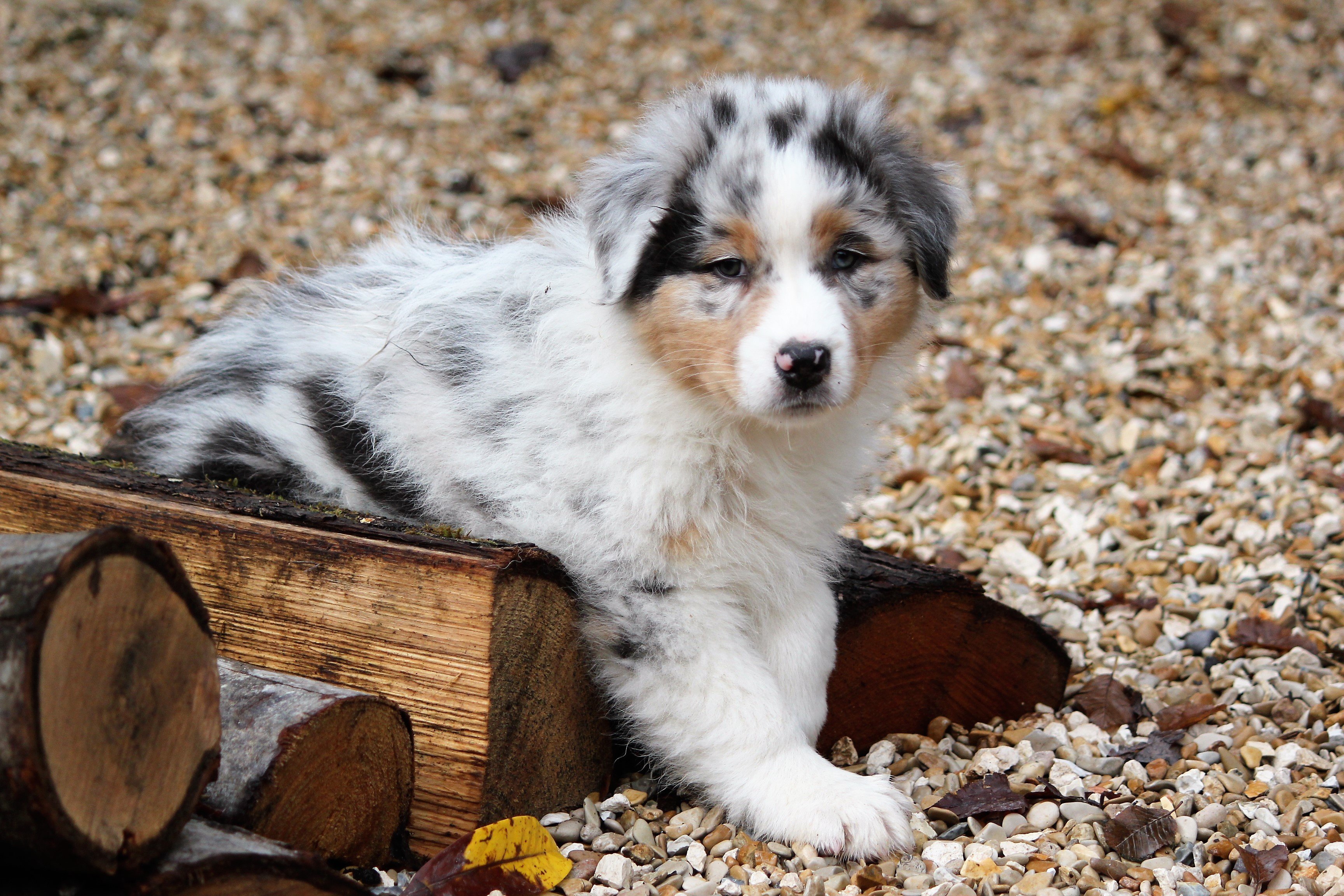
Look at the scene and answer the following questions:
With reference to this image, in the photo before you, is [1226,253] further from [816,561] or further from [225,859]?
[225,859]

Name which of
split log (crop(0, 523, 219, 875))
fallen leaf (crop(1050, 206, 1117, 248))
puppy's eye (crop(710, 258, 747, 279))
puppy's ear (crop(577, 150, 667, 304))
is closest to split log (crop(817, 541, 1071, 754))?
puppy's eye (crop(710, 258, 747, 279))

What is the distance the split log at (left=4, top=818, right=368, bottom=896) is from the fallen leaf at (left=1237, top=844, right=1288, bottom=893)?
1.84 meters

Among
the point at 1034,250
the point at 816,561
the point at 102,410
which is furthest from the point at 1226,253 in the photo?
the point at 102,410

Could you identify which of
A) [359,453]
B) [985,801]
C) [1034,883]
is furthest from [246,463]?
[1034,883]

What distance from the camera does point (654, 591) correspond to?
2.90 metres

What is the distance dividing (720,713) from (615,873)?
1.37 ft

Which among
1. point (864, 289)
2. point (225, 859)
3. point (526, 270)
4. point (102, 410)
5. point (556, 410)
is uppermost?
point (864, 289)

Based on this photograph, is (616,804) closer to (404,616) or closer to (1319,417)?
(404,616)

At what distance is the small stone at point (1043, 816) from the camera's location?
2.94m

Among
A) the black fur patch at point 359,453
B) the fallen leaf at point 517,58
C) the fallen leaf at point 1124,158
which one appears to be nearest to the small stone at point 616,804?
the black fur patch at point 359,453

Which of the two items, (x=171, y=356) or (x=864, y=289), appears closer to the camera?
(x=864, y=289)

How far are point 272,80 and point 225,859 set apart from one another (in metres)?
6.80

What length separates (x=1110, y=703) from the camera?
3.59 m

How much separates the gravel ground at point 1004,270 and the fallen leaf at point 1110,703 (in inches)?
1.8
